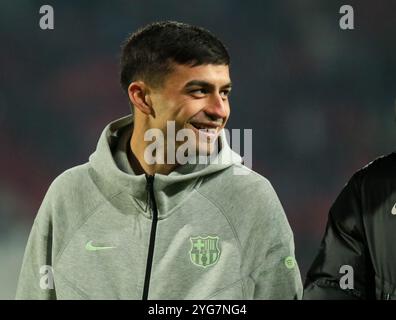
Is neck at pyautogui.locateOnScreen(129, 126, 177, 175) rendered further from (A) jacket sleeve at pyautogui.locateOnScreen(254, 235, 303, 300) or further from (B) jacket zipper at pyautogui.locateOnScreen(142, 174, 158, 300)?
(A) jacket sleeve at pyautogui.locateOnScreen(254, 235, 303, 300)

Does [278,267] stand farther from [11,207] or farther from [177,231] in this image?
[11,207]

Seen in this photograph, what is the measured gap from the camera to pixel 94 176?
88.2 inches

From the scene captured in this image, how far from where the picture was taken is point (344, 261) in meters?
1.99

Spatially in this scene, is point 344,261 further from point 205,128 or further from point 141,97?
point 141,97

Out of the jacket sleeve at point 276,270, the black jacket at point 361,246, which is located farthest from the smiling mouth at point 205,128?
the black jacket at point 361,246

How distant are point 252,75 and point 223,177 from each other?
13.0 inches

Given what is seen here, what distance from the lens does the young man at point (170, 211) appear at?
6.95 ft

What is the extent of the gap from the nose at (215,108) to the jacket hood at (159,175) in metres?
0.05

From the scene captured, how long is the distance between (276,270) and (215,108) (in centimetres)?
46

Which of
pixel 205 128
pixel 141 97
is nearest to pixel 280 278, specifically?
pixel 205 128

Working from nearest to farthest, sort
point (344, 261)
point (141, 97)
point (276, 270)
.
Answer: point (344, 261) < point (276, 270) < point (141, 97)
